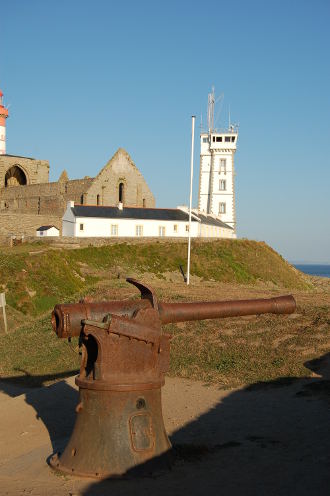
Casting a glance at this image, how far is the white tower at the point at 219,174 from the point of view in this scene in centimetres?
6062

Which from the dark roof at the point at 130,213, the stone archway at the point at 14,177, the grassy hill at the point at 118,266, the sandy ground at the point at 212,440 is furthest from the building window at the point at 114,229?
the sandy ground at the point at 212,440

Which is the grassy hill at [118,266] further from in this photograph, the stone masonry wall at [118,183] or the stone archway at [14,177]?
the stone archway at [14,177]

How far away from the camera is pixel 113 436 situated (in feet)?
26.1

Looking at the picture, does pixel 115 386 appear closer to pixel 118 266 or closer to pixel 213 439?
pixel 213 439

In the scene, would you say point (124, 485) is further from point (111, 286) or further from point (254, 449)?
point (111, 286)

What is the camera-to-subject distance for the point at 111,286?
28.0m

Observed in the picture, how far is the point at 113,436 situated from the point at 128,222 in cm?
4034

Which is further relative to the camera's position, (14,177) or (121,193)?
(14,177)

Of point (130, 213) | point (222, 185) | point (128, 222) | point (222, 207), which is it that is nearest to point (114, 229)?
point (128, 222)

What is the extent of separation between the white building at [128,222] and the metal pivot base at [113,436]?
3815cm

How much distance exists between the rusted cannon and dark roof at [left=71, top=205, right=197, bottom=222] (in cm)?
3838

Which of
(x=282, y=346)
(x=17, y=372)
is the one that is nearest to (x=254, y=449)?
(x=282, y=346)

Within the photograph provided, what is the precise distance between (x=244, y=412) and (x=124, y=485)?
4350mm

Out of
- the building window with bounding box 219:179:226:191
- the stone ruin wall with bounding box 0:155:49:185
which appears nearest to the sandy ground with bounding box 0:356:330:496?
the building window with bounding box 219:179:226:191
